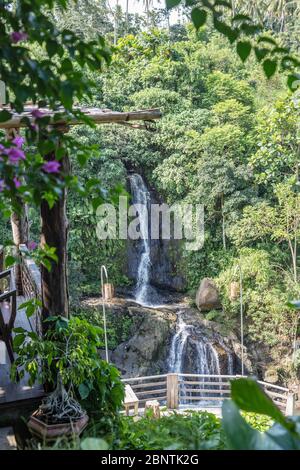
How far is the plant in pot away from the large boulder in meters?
7.22

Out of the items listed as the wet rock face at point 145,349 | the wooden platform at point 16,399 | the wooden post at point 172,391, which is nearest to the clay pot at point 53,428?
the wooden platform at point 16,399

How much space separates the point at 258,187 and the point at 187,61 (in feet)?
14.2

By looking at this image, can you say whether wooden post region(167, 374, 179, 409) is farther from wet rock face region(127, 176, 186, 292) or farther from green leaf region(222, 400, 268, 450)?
green leaf region(222, 400, 268, 450)

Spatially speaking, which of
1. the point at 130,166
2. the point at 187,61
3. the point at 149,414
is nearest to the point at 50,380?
the point at 149,414

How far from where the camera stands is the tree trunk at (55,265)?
8.24 ft

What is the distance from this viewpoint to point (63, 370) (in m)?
2.29

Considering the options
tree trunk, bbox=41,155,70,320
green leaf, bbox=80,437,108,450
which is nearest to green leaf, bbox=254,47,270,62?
green leaf, bbox=80,437,108,450

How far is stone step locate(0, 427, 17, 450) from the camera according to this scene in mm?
2256

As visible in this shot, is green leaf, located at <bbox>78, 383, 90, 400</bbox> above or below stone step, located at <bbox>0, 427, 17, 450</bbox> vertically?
above

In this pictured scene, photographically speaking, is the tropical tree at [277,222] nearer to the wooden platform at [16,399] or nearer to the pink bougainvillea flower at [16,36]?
the wooden platform at [16,399]

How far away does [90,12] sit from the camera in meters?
14.6

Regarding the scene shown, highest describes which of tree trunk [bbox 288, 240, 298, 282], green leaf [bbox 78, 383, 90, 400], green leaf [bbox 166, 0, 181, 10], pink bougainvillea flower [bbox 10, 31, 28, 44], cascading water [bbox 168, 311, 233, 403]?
green leaf [bbox 166, 0, 181, 10]

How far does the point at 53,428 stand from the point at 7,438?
0.37 m
